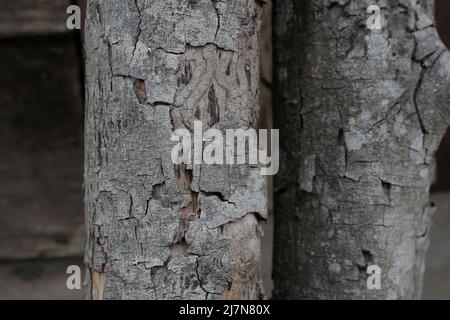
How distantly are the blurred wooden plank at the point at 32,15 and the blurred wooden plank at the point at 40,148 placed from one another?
0.05 metres

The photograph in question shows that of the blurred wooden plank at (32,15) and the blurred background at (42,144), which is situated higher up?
the blurred wooden plank at (32,15)

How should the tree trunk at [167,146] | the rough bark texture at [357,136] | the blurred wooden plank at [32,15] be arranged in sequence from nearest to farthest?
the tree trunk at [167,146] → the rough bark texture at [357,136] → the blurred wooden plank at [32,15]

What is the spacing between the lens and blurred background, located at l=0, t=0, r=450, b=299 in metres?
1.71

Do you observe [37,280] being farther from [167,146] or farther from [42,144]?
[167,146]

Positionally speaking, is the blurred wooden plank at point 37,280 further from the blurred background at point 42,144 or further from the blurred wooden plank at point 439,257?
the blurred wooden plank at point 439,257

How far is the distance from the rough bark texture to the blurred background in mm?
572

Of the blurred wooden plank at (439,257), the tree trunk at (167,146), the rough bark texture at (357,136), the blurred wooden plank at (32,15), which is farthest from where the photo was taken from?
the blurred wooden plank at (439,257)

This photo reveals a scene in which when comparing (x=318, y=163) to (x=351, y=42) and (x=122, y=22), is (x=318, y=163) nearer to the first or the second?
(x=351, y=42)

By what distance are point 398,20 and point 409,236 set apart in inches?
15.9

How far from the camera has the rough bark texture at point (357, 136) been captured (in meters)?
1.18

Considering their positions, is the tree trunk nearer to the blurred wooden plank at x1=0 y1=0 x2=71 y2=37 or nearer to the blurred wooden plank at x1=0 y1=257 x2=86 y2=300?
the blurred wooden plank at x1=0 y1=0 x2=71 y2=37

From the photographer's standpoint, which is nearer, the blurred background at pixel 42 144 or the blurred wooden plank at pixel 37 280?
the blurred background at pixel 42 144

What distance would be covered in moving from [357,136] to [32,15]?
0.92 metres

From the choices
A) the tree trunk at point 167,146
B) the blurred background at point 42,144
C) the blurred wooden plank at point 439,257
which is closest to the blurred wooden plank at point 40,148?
the blurred background at point 42,144
